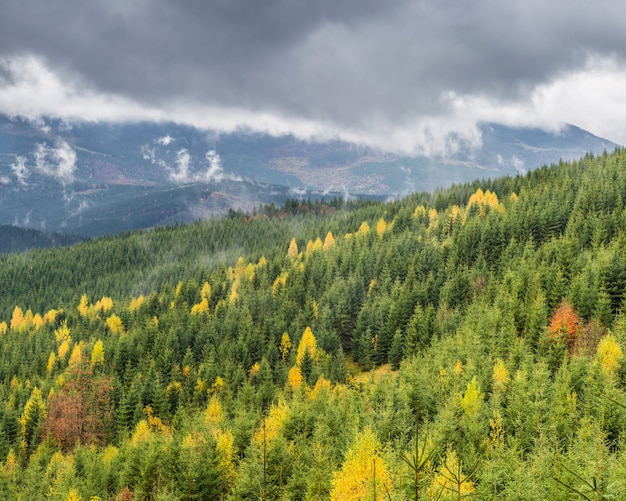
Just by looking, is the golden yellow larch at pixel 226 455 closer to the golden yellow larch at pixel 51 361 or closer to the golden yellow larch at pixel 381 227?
the golden yellow larch at pixel 51 361

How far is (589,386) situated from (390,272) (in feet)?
293

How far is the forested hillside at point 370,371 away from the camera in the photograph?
39312 mm

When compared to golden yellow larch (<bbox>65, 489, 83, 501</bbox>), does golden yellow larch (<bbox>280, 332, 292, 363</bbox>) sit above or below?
below

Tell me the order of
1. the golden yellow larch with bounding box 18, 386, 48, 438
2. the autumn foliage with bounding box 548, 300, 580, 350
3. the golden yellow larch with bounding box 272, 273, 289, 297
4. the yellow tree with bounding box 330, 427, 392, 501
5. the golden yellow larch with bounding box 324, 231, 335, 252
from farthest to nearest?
the golden yellow larch with bounding box 324, 231, 335, 252
the golden yellow larch with bounding box 272, 273, 289, 297
the golden yellow larch with bounding box 18, 386, 48, 438
the autumn foliage with bounding box 548, 300, 580, 350
the yellow tree with bounding box 330, 427, 392, 501

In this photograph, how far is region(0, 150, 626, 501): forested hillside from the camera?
39.3 metres

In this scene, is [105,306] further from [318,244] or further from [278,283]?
[318,244]

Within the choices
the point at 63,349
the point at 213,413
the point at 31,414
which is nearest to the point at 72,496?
the point at 213,413

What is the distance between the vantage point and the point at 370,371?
336 feet

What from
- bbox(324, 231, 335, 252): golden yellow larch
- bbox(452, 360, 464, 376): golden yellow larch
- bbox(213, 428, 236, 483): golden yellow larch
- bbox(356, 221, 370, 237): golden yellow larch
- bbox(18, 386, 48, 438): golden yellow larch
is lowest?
bbox(18, 386, 48, 438): golden yellow larch

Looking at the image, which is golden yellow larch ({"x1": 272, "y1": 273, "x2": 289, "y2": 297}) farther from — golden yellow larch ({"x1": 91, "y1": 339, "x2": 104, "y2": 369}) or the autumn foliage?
the autumn foliage

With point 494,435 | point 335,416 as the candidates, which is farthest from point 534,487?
point 335,416

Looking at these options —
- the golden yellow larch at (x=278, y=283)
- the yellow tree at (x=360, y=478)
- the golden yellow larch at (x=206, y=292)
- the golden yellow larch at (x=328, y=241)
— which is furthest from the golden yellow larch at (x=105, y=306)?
the yellow tree at (x=360, y=478)

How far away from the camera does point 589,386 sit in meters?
47.7

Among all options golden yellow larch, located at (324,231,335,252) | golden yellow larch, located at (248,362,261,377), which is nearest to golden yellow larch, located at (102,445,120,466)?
golden yellow larch, located at (248,362,261,377)
